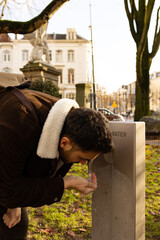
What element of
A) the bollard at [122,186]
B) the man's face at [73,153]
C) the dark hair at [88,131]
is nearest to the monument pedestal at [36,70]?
the bollard at [122,186]

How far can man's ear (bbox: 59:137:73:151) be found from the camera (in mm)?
1348

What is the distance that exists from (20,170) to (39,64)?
33.8 ft

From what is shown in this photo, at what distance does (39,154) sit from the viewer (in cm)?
137

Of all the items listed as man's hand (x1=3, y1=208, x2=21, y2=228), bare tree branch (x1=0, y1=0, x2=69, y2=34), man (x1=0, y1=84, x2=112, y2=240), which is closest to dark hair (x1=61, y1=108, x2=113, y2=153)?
man (x1=0, y1=84, x2=112, y2=240)

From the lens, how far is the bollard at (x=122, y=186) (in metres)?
1.81

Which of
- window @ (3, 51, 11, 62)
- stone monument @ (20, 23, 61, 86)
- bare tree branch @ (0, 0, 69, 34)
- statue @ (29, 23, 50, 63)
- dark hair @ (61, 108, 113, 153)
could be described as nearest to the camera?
dark hair @ (61, 108, 113, 153)

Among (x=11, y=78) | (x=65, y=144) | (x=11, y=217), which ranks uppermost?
(x=11, y=78)

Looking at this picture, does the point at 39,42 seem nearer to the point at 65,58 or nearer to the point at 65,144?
the point at 65,144

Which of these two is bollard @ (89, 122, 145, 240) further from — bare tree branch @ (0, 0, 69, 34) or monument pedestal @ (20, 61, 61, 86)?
monument pedestal @ (20, 61, 61, 86)

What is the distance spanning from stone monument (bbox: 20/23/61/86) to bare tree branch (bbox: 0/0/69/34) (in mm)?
4846

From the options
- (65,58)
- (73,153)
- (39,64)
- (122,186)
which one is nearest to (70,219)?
(122,186)

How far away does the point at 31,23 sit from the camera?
6312 mm

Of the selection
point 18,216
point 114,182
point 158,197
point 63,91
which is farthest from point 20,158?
point 63,91

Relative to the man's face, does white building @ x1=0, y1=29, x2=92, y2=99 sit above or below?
above
